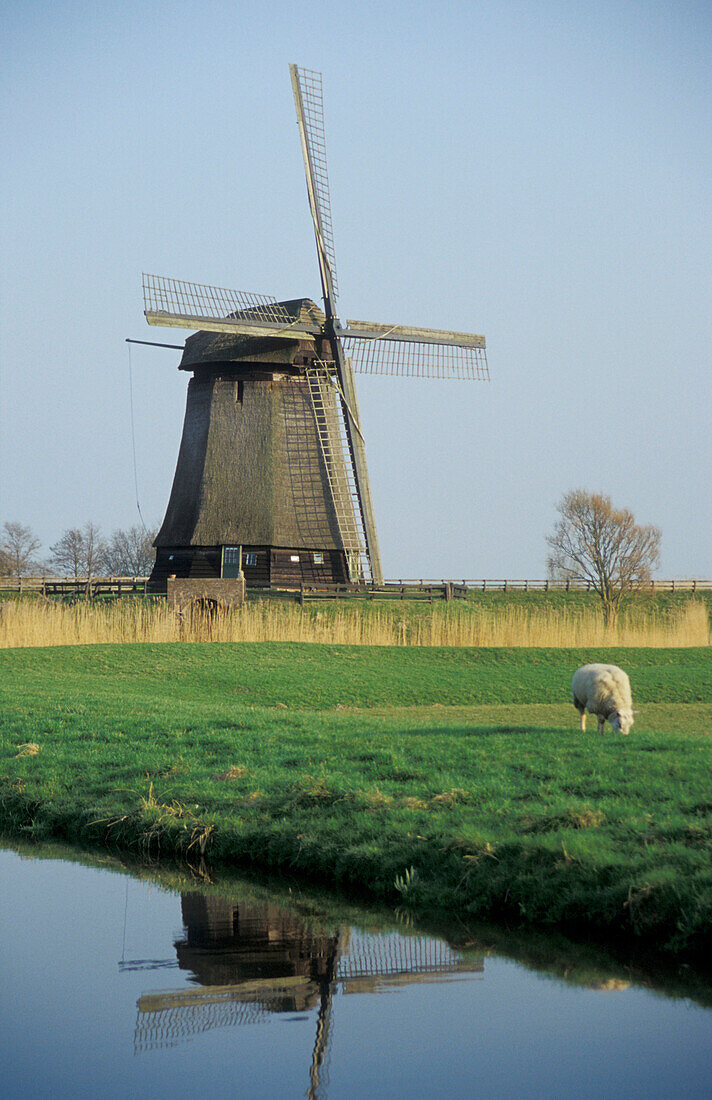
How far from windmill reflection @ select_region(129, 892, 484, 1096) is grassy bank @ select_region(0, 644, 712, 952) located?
710 mm

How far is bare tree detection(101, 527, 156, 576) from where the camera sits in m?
75.7

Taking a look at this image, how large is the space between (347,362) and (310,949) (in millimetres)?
25525

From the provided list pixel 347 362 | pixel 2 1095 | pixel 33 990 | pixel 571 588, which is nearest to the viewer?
pixel 2 1095

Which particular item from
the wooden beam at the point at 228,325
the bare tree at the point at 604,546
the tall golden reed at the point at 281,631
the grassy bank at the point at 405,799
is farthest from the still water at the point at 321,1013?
the bare tree at the point at 604,546

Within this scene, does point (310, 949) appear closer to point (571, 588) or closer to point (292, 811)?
point (292, 811)

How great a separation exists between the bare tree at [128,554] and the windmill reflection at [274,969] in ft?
232

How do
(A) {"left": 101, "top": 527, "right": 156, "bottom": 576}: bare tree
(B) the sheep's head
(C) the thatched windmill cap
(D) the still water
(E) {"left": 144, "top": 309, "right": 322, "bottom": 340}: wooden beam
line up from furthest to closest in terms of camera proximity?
(A) {"left": 101, "top": 527, "right": 156, "bottom": 576}: bare tree → (C) the thatched windmill cap → (E) {"left": 144, "top": 309, "right": 322, "bottom": 340}: wooden beam → (B) the sheep's head → (D) the still water

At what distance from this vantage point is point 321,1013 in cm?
450

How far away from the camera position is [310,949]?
534 centimetres

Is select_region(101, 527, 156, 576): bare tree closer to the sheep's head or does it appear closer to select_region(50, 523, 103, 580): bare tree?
select_region(50, 523, 103, 580): bare tree

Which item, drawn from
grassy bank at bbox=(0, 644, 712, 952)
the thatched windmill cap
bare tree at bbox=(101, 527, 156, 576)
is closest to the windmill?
the thatched windmill cap

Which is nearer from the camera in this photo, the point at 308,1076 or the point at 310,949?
the point at 308,1076

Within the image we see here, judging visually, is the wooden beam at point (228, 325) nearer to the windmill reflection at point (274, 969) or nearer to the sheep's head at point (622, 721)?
the sheep's head at point (622, 721)

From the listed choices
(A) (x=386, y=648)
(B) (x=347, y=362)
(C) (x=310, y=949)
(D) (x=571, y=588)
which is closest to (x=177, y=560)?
(B) (x=347, y=362)
